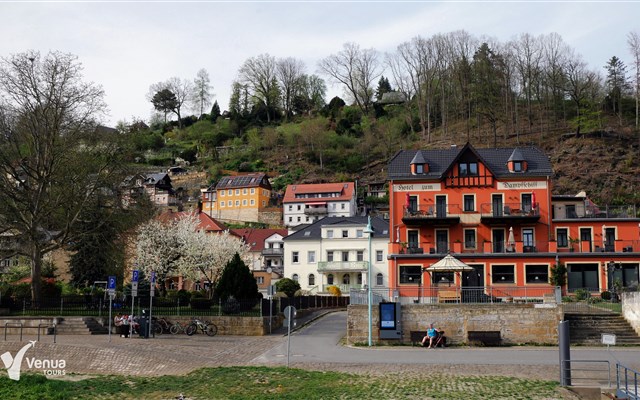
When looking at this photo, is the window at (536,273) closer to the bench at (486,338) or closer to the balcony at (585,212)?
the balcony at (585,212)

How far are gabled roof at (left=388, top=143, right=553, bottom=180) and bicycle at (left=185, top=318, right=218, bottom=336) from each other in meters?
17.0

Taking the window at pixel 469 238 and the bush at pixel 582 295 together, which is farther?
the window at pixel 469 238

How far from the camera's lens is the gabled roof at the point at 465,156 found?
4491cm

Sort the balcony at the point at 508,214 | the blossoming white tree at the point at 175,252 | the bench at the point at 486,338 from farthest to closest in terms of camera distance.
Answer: the blossoming white tree at the point at 175,252, the balcony at the point at 508,214, the bench at the point at 486,338

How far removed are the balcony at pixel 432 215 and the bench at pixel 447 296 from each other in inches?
485

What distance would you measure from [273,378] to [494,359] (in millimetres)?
8930

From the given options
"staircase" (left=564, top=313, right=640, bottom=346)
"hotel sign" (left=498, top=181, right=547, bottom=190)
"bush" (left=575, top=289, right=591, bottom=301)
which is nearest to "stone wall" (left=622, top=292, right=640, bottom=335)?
"staircase" (left=564, top=313, right=640, bottom=346)

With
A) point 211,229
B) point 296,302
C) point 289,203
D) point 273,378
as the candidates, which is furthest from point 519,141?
point 273,378

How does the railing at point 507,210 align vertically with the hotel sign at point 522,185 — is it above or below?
below

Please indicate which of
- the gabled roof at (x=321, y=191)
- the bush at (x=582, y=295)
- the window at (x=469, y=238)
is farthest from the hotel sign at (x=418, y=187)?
the gabled roof at (x=321, y=191)

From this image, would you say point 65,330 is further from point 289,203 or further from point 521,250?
point 289,203

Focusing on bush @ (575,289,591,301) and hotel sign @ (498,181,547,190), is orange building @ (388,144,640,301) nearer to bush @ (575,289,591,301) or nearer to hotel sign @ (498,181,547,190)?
hotel sign @ (498,181,547,190)

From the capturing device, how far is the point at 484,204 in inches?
1757

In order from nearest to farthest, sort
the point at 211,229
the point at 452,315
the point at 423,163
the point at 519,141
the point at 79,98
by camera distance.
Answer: the point at 452,315, the point at 79,98, the point at 423,163, the point at 211,229, the point at 519,141
